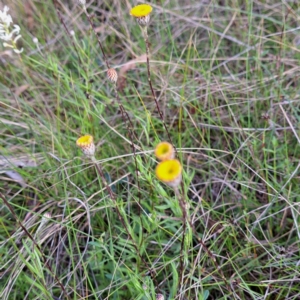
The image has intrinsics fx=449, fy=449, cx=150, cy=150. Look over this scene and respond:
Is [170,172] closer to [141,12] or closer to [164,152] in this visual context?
[164,152]

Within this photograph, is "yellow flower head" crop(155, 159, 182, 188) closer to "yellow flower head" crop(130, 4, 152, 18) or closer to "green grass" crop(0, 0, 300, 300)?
"green grass" crop(0, 0, 300, 300)

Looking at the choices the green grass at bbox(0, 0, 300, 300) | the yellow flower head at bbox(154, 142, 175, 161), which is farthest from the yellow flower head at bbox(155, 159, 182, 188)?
the green grass at bbox(0, 0, 300, 300)

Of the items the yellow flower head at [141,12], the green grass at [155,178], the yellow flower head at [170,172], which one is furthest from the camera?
the green grass at [155,178]

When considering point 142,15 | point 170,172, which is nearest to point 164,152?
point 170,172

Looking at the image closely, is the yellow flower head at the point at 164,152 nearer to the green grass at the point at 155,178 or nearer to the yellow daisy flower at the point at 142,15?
the green grass at the point at 155,178

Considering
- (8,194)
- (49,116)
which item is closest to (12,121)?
(49,116)

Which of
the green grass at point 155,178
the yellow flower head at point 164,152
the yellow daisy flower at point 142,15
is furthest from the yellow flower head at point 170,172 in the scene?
the yellow daisy flower at point 142,15
